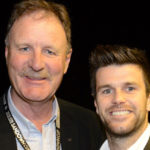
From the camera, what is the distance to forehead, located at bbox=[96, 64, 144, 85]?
2730 mm

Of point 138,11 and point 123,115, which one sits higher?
point 138,11

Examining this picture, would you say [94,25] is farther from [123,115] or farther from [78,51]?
[123,115]

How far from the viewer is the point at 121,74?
9.01 ft

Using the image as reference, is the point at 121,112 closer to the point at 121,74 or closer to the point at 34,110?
the point at 121,74

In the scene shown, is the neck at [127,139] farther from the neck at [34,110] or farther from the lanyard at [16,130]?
the neck at [34,110]

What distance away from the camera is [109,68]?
284cm

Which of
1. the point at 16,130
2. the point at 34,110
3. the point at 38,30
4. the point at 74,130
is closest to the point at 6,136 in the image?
the point at 16,130

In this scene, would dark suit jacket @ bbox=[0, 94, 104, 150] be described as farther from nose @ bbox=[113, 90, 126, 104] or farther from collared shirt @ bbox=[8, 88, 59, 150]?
nose @ bbox=[113, 90, 126, 104]

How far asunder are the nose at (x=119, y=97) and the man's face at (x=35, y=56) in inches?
21.3

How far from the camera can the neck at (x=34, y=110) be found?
288cm

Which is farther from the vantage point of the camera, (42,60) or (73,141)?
(73,141)

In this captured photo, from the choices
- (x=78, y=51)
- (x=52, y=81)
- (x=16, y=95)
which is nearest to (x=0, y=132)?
(x=16, y=95)

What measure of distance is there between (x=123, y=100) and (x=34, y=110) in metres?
0.82

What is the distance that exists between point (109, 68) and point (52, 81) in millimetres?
520
